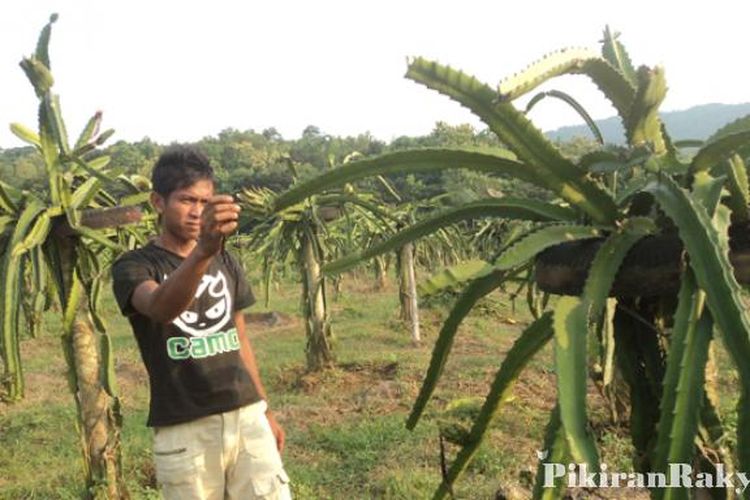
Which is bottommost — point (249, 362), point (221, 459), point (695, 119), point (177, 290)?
point (221, 459)

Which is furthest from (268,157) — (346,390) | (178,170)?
(178,170)

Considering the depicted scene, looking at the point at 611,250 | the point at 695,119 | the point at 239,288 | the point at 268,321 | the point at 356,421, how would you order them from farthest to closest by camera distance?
the point at 695,119 → the point at 268,321 → the point at 356,421 → the point at 239,288 → the point at 611,250

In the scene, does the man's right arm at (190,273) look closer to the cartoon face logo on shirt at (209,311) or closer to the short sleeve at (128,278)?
the short sleeve at (128,278)

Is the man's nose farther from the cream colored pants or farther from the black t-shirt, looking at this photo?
the cream colored pants

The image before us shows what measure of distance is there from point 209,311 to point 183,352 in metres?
0.17

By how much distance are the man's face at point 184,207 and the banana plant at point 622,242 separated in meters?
1.02

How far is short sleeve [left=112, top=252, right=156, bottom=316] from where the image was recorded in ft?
7.13

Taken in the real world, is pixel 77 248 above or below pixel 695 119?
below

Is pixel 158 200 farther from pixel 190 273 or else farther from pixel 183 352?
pixel 190 273

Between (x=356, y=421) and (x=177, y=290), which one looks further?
(x=356, y=421)

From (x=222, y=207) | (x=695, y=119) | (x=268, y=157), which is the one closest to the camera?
(x=222, y=207)

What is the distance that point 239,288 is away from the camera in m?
2.60

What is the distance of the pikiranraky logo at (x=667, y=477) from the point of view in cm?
99

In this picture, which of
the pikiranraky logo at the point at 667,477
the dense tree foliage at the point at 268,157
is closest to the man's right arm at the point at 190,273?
the pikiranraky logo at the point at 667,477
